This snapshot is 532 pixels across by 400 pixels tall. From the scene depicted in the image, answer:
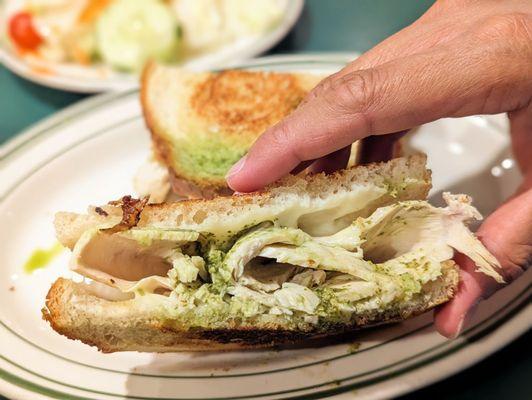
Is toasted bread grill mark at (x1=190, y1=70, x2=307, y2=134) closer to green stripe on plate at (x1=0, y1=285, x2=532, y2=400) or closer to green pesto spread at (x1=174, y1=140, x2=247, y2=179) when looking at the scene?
green pesto spread at (x1=174, y1=140, x2=247, y2=179)

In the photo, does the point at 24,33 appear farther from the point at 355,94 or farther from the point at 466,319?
the point at 466,319

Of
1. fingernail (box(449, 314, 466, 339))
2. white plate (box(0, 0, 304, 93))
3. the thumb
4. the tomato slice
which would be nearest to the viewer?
the thumb

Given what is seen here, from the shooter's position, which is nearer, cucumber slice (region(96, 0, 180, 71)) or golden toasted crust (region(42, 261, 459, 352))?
golden toasted crust (region(42, 261, 459, 352))

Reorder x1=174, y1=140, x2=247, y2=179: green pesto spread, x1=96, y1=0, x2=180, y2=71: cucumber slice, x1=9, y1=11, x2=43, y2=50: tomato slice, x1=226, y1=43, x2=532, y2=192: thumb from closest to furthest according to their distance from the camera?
x1=226, y1=43, x2=532, y2=192: thumb → x1=174, y1=140, x2=247, y2=179: green pesto spread → x1=96, y1=0, x2=180, y2=71: cucumber slice → x1=9, y1=11, x2=43, y2=50: tomato slice

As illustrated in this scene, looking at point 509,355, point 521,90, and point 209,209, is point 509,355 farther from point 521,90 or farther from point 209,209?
point 209,209

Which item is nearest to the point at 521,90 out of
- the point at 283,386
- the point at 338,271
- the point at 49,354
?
the point at 338,271

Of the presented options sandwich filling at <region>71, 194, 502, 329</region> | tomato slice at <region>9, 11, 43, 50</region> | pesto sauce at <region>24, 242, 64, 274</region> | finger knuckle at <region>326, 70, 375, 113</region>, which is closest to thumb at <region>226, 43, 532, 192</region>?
finger knuckle at <region>326, 70, 375, 113</region>

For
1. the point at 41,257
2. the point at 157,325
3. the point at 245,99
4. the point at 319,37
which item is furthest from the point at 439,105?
the point at 319,37
